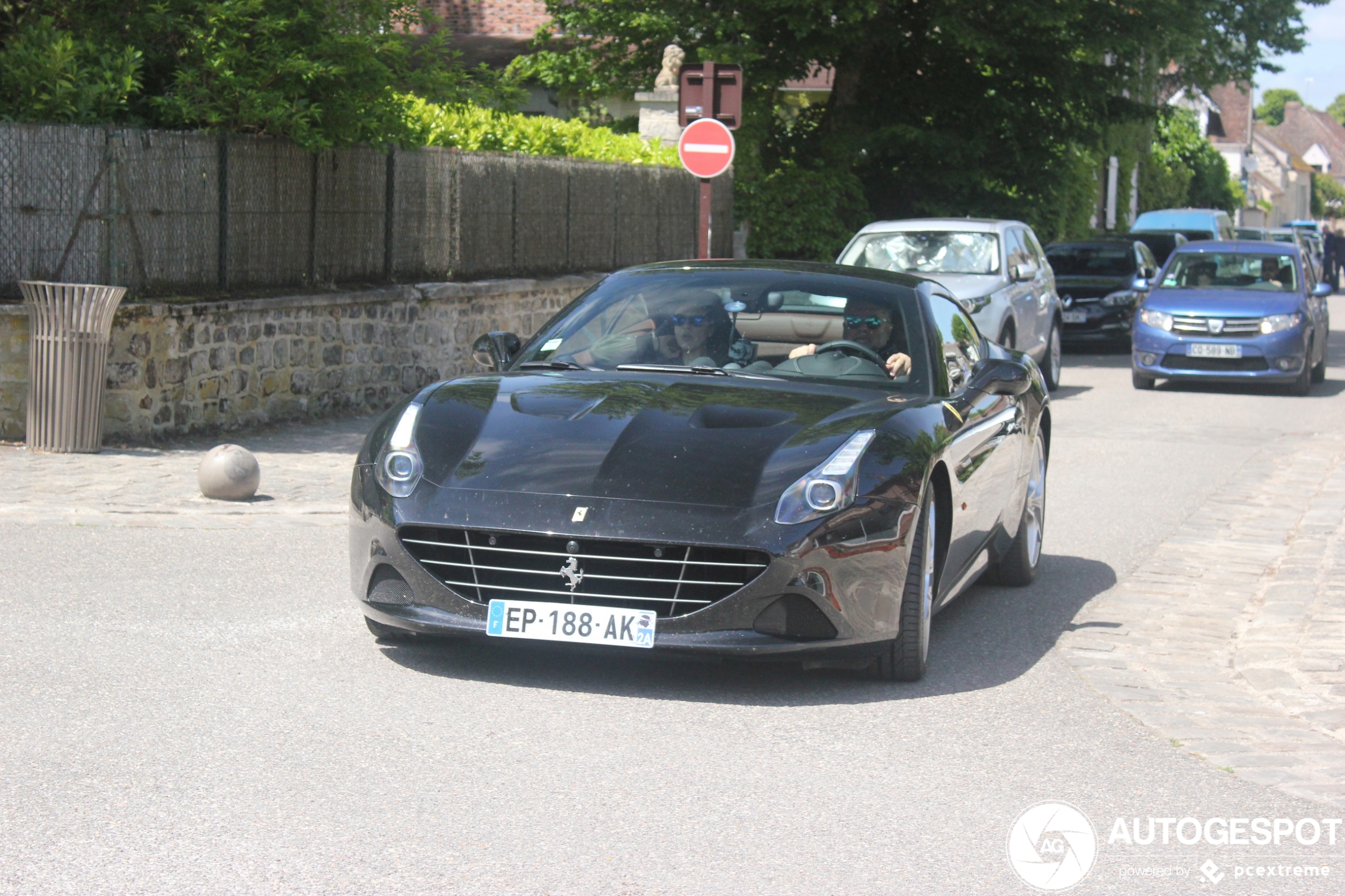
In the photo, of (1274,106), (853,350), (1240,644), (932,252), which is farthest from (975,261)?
(1274,106)

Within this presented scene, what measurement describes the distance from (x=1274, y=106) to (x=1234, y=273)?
557 feet

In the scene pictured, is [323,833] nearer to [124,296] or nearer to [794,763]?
[794,763]

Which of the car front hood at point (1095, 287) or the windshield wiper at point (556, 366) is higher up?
the car front hood at point (1095, 287)

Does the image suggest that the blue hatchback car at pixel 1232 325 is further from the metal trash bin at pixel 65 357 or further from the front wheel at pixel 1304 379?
the metal trash bin at pixel 65 357

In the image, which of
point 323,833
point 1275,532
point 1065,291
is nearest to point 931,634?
point 323,833

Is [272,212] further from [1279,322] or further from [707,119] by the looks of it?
[1279,322]

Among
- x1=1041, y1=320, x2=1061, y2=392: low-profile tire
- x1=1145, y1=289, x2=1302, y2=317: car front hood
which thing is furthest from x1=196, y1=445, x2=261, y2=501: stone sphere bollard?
x1=1145, y1=289, x2=1302, y2=317: car front hood

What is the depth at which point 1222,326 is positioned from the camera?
63.4 ft

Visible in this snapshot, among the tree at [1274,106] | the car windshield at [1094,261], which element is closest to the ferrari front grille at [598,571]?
the car windshield at [1094,261]

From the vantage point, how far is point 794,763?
496 centimetres

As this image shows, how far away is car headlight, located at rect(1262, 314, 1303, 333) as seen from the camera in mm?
19141

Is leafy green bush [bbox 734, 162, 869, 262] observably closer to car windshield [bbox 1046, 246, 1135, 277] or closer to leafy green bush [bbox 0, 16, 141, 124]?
car windshield [bbox 1046, 246, 1135, 277]

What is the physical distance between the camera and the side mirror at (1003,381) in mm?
6816

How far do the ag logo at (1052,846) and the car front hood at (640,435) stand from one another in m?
1.43
